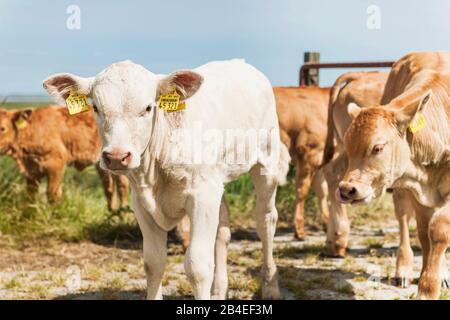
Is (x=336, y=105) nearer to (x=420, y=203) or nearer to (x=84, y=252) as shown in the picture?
(x=420, y=203)

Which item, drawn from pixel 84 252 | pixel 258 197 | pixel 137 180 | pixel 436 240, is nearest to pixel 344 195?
pixel 436 240

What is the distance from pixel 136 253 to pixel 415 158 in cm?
343

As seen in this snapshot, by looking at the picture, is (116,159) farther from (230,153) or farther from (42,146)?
(42,146)

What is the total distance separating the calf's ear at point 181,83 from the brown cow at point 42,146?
4.73 m

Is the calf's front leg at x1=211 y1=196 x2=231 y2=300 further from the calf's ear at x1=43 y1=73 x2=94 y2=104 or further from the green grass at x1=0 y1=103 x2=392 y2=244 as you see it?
the green grass at x1=0 y1=103 x2=392 y2=244

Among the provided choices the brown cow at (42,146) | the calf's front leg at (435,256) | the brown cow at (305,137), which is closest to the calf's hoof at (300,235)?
the brown cow at (305,137)

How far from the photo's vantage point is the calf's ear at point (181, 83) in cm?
383

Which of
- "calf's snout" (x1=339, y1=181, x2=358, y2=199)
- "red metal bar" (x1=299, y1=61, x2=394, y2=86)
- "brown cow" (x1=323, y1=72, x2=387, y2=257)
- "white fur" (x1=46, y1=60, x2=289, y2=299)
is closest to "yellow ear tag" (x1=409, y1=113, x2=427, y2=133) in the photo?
"calf's snout" (x1=339, y1=181, x2=358, y2=199)

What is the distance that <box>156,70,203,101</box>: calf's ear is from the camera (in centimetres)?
383

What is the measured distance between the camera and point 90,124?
9.22m

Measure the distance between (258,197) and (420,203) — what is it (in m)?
1.25

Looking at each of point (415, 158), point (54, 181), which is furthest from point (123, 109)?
point (54, 181)

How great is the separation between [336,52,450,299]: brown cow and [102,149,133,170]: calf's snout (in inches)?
60.4
